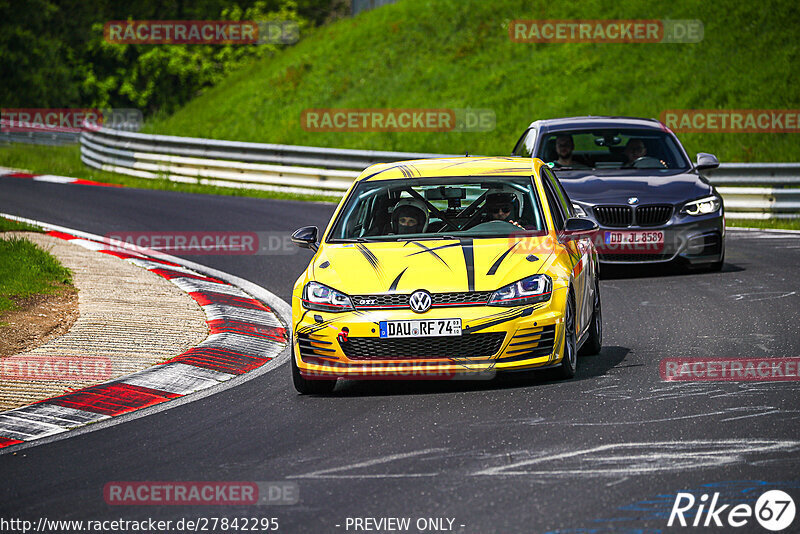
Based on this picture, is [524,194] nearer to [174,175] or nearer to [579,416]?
[579,416]

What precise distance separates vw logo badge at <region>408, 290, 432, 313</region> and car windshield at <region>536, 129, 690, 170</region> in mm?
6976

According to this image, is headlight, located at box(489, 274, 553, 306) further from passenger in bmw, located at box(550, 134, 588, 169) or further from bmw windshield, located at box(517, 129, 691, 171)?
passenger in bmw, located at box(550, 134, 588, 169)

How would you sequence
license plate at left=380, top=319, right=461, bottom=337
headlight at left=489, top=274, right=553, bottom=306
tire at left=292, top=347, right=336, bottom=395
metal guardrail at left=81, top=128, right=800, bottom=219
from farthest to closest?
metal guardrail at left=81, top=128, right=800, bottom=219 < tire at left=292, top=347, right=336, bottom=395 < headlight at left=489, top=274, right=553, bottom=306 < license plate at left=380, top=319, right=461, bottom=337

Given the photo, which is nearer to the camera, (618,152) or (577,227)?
(577,227)

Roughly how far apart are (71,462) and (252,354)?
342cm

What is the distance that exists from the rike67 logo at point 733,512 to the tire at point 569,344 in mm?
2678

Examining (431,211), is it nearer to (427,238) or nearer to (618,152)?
(427,238)

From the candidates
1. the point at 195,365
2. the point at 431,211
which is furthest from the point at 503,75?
the point at 195,365

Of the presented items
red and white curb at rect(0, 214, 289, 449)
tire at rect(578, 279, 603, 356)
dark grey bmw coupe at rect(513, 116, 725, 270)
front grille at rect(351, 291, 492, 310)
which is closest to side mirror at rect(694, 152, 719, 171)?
dark grey bmw coupe at rect(513, 116, 725, 270)

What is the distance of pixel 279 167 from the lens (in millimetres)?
25656

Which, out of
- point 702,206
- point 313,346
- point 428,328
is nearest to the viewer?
point 428,328

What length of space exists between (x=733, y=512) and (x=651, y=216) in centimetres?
844

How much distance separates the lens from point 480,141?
30.8 m

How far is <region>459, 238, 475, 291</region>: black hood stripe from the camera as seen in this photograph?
8.05m
